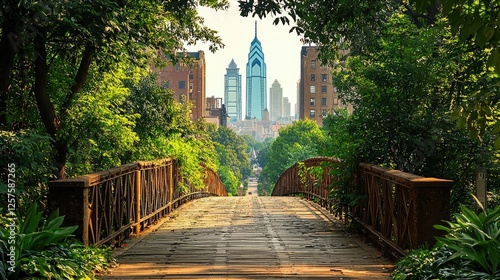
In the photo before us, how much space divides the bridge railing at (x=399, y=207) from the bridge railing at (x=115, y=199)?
3791 millimetres

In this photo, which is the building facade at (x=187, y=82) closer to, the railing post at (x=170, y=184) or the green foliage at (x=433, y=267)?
the railing post at (x=170, y=184)

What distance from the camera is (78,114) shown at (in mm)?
9531

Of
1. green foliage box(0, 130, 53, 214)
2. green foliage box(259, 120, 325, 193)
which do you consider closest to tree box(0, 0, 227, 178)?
green foliage box(0, 130, 53, 214)

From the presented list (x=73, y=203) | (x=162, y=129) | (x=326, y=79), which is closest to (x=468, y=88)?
(x=162, y=129)

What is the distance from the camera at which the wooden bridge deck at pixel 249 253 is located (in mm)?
6582

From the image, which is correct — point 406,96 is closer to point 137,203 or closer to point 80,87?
point 137,203

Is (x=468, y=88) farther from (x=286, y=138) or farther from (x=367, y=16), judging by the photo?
(x=286, y=138)

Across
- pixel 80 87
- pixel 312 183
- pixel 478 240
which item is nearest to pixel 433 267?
pixel 478 240

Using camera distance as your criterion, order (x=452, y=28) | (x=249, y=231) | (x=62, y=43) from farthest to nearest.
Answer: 1. (x=249, y=231)
2. (x=62, y=43)
3. (x=452, y=28)

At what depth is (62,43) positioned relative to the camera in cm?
871

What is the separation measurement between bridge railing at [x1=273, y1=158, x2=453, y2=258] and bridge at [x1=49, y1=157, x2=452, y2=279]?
1 centimetres

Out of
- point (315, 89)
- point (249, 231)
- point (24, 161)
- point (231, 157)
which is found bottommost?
point (249, 231)

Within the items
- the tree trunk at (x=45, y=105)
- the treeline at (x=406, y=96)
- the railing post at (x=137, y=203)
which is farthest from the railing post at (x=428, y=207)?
the railing post at (x=137, y=203)

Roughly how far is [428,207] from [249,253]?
2636mm
